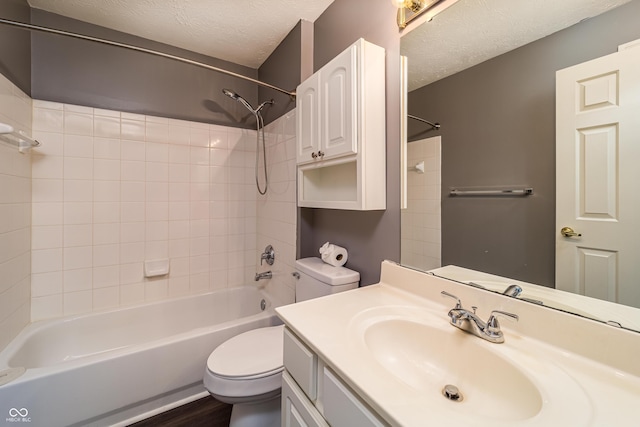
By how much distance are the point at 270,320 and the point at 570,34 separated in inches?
75.9

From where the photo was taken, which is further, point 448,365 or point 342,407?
point 448,365

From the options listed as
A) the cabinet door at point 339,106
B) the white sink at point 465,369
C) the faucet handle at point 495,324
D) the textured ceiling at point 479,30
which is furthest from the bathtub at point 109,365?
the textured ceiling at point 479,30

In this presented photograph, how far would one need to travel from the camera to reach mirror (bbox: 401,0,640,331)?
0.67m

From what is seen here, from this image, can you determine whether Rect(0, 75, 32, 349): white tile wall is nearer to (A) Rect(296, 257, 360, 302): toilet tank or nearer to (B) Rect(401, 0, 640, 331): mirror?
(A) Rect(296, 257, 360, 302): toilet tank

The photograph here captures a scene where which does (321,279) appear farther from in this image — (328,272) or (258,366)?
(258,366)

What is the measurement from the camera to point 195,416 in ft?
4.80

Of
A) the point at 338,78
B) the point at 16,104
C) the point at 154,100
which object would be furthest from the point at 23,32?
the point at 338,78

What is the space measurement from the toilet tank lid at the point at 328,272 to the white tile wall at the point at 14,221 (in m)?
1.57

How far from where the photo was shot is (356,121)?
113 cm

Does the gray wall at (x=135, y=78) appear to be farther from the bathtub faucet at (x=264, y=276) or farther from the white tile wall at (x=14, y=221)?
the bathtub faucet at (x=264, y=276)

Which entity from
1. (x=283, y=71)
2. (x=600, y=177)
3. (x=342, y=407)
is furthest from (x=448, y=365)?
(x=283, y=71)

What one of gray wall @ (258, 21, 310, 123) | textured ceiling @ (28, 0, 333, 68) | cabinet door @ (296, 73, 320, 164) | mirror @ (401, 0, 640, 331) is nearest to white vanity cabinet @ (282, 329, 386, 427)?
mirror @ (401, 0, 640, 331)

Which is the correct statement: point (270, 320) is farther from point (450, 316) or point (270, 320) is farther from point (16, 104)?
point (16, 104)

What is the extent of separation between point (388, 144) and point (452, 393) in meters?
0.97
